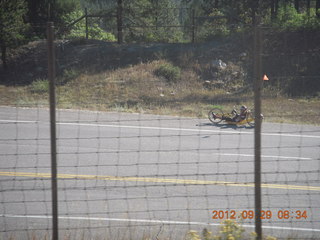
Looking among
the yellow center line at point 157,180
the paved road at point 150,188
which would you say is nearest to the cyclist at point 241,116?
the paved road at point 150,188

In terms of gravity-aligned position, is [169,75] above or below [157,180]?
above

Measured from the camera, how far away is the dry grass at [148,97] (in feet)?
57.8

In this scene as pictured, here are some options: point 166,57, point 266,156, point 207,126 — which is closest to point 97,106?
point 207,126

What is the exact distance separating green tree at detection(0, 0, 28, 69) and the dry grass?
2988 mm

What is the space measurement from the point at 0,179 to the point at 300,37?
20.6 meters

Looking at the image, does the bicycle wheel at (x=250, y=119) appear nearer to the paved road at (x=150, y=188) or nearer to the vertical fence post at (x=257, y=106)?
the paved road at (x=150, y=188)

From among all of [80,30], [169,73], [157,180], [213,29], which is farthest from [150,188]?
[80,30]

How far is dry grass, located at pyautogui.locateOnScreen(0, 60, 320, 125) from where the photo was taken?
17.6 m

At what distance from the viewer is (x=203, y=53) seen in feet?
81.7

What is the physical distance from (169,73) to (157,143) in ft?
34.7

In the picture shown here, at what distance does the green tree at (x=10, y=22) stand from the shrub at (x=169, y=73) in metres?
6.82

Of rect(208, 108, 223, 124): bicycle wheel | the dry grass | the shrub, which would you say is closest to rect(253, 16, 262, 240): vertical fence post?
rect(208, 108, 223, 124): bicycle wheel

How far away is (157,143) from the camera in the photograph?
39.9 ft

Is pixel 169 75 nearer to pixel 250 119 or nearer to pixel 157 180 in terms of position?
pixel 250 119
